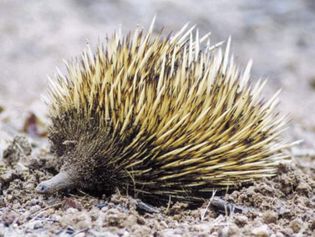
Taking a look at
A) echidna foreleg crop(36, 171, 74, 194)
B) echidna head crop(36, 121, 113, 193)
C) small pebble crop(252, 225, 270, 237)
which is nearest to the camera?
small pebble crop(252, 225, 270, 237)

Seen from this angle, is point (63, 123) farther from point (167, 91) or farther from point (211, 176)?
point (211, 176)

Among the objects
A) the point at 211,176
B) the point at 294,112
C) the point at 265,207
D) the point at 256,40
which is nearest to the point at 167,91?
the point at 211,176

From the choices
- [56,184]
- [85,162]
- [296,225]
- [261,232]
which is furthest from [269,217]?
[56,184]

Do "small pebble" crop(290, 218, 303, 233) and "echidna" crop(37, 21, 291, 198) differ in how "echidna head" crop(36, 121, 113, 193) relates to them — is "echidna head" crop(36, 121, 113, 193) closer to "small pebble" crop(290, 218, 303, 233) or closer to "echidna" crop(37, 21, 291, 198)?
"echidna" crop(37, 21, 291, 198)

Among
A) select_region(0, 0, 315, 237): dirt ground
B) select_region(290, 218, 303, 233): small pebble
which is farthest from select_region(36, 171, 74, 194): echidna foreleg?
select_region(290, 218, 303, 233): small pebble

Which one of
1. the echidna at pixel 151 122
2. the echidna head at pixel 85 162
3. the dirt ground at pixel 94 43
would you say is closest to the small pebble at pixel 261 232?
the dirt ground at pixel 94 43

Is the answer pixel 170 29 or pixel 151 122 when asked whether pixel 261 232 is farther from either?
pixel 170 29

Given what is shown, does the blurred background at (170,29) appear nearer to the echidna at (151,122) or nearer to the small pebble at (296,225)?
the echidna at (151,122)
